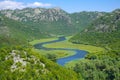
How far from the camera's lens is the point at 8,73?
78.4 m

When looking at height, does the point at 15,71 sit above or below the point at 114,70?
above

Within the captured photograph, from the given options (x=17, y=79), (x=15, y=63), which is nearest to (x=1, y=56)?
(x=15, y=63)

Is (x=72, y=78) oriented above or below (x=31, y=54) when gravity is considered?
below

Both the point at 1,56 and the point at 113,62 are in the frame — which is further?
the point at 113,62

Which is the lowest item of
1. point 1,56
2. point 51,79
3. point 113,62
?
point 113,62

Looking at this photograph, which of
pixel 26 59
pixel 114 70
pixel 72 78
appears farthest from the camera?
pixel 114 70

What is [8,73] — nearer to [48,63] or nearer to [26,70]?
[26,70]

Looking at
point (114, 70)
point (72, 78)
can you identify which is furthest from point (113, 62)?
point (72, 78)

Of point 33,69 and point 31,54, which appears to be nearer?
point 33,69

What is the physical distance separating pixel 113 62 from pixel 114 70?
23572mm

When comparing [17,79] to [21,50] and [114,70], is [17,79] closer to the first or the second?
[21,50]

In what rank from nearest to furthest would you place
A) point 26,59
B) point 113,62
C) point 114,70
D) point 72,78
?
point 26,59 < point 72,78 < point 114,70 < point 113,62

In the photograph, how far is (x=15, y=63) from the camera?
265 ft

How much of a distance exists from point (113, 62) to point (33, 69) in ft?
235
